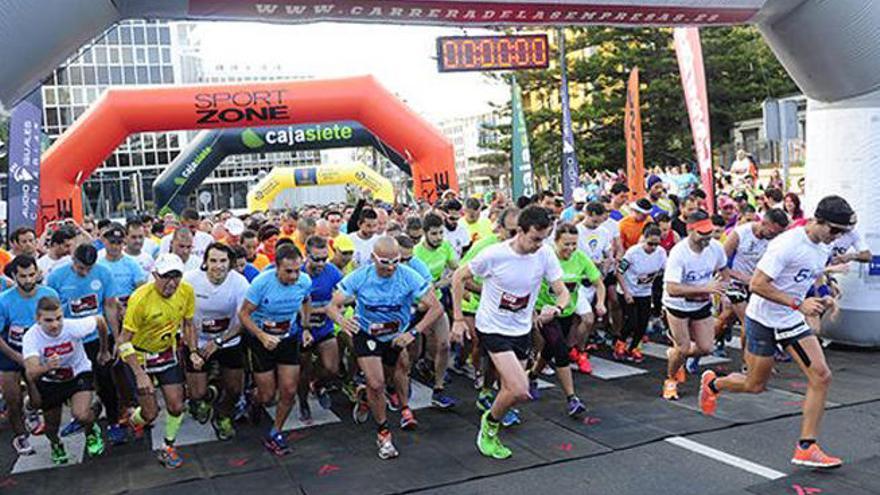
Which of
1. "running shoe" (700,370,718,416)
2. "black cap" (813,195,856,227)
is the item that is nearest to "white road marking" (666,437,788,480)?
"running shoe" (700,370,718,416)

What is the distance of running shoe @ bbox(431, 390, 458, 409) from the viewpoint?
313 inches

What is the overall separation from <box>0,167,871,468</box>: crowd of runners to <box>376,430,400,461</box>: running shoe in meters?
0.01

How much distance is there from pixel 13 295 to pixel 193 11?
9.17ft

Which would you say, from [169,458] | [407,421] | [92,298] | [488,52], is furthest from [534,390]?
[488,52]

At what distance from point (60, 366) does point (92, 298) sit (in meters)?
0.93

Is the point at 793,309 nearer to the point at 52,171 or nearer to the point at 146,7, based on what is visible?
the point at 146,7

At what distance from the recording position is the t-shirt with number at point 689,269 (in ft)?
25.6

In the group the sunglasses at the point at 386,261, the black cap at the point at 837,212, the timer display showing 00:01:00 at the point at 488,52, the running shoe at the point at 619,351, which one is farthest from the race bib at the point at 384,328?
the timer display showing 00:01:00 at the point at 488,52

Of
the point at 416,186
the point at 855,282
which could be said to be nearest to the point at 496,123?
the point at 416,186

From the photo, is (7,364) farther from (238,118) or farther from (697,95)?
(238,118)

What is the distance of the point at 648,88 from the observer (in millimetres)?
30172

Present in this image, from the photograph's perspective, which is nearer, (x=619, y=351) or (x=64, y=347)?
Result: (x=64, y=347)

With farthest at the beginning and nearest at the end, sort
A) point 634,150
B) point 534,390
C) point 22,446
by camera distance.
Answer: point 634,150
point 534,390
point 22,446

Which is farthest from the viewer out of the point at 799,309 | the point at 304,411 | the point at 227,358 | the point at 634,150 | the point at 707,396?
the point at 634,150
